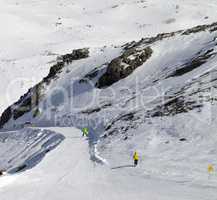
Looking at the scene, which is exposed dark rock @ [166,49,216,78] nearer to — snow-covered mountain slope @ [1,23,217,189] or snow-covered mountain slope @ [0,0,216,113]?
snow-covered mountain slope @ [1,23,217,189]

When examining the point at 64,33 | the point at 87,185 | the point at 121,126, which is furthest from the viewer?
the point at 64,33

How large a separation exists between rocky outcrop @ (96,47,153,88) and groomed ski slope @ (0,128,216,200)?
98.8 ft

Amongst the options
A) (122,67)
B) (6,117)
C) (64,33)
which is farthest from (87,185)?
(64,33)

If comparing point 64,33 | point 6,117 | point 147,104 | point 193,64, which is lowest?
point 6,117

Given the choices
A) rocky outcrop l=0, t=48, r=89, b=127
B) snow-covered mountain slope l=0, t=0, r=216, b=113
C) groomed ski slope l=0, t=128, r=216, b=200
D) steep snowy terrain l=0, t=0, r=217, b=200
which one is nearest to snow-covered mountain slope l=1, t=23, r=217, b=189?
A: steep snowy terrain l=0, t=0, r=217, b=200

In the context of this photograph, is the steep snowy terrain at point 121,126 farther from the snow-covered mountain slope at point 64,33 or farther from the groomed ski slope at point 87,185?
the snow-covered mountain slope at point 64,33

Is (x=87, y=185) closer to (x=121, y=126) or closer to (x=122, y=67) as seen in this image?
(x=121, y=126)

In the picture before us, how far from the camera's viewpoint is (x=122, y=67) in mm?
58062

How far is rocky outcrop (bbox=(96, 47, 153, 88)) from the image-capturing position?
57.7 metres

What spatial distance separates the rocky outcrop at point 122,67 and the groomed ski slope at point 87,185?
30119mm

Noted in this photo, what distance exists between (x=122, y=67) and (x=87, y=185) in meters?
37.9

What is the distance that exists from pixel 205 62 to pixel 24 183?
29.6 metres

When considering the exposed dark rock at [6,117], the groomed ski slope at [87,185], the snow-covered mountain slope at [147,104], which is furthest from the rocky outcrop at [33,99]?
the groomed ski slope at [87,185]

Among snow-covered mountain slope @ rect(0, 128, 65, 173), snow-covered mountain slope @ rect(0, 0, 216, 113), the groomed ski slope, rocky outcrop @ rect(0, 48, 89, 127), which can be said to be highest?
snow-covered mountain slope @ rect(0, 0, 216, 113)
